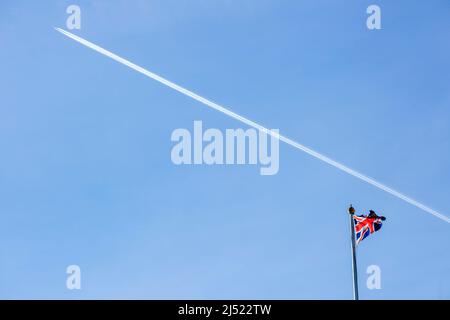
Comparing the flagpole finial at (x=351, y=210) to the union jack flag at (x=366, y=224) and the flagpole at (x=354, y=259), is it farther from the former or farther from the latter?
the union jack flag at (x=366, y=224)

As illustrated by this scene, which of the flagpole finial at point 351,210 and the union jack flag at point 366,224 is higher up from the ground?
the flagpole finial at point 351,210

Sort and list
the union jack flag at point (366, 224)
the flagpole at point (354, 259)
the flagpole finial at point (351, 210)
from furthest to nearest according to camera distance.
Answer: the union jack flag at point (366, 224)
the flagpole finial at point (351, 210)
the flagpole at point (354, 259)

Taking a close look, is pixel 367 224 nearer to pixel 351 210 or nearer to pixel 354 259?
pixel 351 210

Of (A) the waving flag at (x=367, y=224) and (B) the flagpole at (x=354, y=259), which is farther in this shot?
(A) the waving flag at (x=367, y=224)

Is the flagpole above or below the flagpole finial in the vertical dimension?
below

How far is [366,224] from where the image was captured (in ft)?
135

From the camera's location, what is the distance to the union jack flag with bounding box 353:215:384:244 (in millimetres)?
41094

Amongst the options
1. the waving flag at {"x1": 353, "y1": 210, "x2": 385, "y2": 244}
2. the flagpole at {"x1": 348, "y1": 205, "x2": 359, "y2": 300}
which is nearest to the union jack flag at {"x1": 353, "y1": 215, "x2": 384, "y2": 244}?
the waving flag at {"x1": 353, "y1": 210, "x2": 385, "y2": 244}

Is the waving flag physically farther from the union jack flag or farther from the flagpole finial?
the flagpole finial

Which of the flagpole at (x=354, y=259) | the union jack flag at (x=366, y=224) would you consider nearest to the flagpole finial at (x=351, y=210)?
the flagpole at (x=354, y=259)

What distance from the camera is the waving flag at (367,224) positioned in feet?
135

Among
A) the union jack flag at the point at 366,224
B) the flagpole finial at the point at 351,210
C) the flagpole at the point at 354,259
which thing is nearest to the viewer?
the flagpole at the point at 354,259
